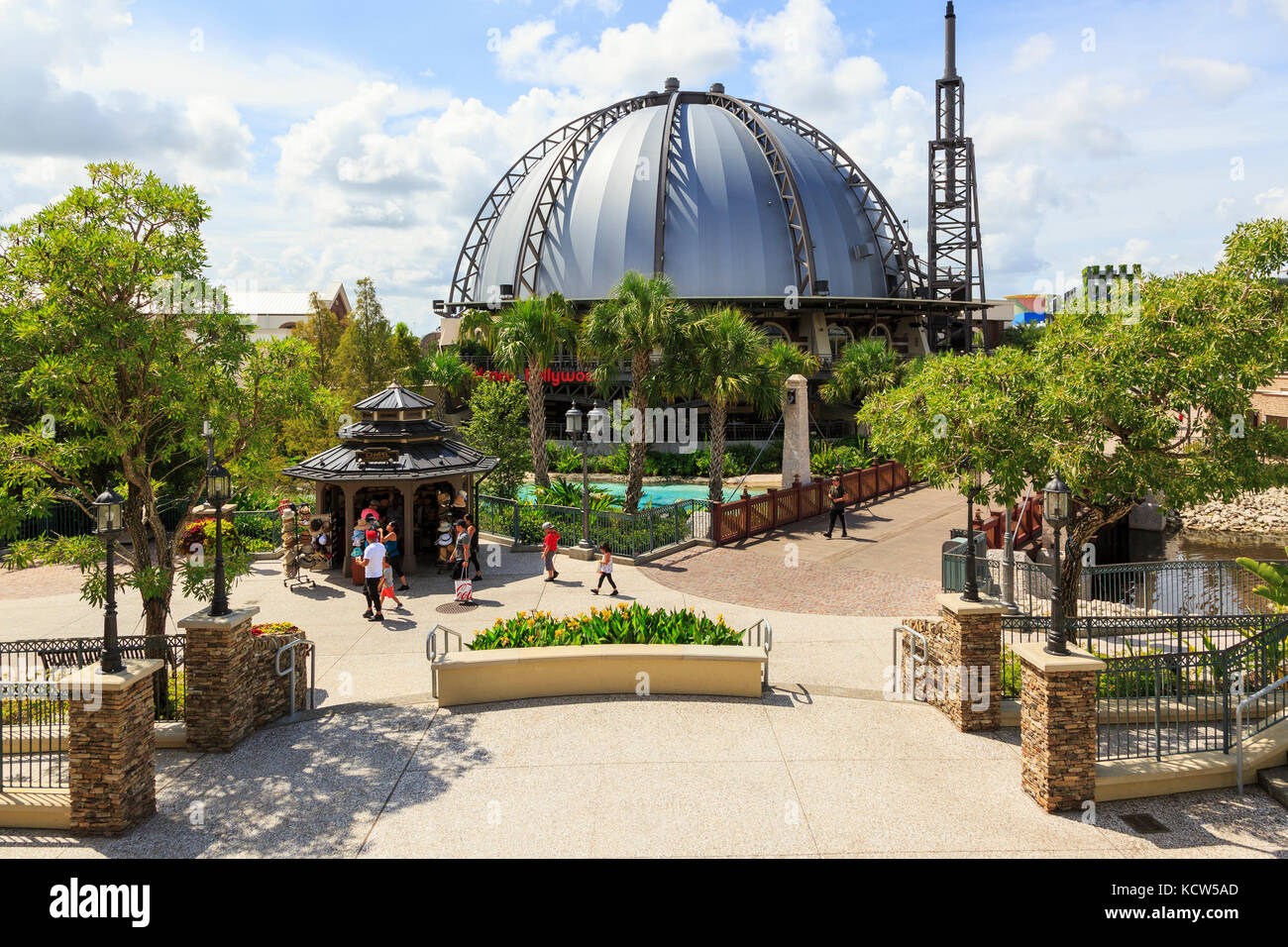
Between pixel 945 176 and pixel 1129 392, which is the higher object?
pixel 945 176

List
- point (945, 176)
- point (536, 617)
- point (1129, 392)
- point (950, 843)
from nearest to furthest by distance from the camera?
point (950, 843) → point (1129, 392) → point (536, 617) → point (945, 176)

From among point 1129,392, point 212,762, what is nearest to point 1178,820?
point 1129,392

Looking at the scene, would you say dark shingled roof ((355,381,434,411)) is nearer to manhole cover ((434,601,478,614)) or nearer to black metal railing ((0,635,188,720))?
manhole cover ((434,601,478,614))

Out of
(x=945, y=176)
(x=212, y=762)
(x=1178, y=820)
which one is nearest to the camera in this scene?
(x=1178, y=820)

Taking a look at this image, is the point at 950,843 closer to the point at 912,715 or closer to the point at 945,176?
the point at 912,715

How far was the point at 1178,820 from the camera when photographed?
843cm

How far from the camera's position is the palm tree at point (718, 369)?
24.3m

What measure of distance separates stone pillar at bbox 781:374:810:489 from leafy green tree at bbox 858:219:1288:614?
590 inches

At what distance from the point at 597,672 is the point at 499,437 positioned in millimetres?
14961

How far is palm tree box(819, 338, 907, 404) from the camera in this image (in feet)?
139

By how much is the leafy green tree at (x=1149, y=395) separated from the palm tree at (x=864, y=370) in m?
29.6

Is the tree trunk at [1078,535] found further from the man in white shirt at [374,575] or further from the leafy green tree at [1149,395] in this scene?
the man in white shirt at [374,575]

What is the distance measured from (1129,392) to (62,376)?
1490 centimetres

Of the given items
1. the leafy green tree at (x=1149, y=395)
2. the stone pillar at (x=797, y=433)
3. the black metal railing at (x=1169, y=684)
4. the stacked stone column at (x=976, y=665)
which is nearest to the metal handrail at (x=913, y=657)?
the stacked stone column at (x=976, y=665)
